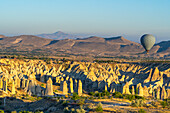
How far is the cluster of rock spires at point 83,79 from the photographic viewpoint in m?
75.2

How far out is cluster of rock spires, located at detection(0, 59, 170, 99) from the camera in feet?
247

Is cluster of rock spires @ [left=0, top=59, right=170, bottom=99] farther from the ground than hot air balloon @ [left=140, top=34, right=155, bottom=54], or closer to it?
closer to it

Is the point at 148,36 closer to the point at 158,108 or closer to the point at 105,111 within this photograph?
the point at 158,108

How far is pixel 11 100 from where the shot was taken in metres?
63.7

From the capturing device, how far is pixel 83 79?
9850 cm

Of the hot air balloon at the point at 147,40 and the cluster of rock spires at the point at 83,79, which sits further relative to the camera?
the cluster of rock spires at the point at 83,79

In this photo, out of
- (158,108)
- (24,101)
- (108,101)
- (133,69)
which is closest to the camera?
(158,108)

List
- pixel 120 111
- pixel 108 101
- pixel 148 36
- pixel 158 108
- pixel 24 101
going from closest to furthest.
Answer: pixel 120 111
pixel 158 108
pixel 108 101
pixel 24 101
pixel 148 36

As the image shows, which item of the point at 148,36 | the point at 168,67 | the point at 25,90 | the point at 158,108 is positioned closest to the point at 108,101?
the point at 158,108

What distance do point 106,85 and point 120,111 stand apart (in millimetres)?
42108

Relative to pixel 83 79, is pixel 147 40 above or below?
above

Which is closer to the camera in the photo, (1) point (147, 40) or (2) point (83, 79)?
(1) point (147, 40)

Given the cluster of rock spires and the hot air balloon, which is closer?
the hot air balloon

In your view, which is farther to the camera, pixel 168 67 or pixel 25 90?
pixel 168 67
